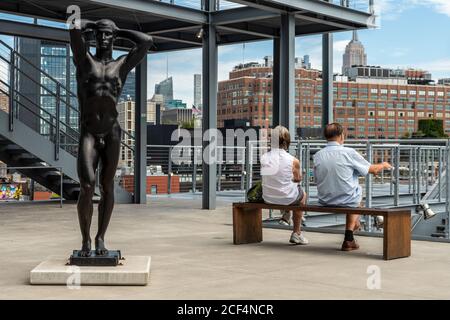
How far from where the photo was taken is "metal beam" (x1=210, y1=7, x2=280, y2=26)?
1409 cm

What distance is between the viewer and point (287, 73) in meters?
14.1

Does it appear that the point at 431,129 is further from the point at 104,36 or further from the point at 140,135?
the point at 104,36

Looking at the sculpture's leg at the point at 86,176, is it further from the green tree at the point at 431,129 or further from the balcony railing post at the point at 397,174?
the green tree at the point at 431,129

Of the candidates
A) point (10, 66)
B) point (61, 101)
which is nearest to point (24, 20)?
point (10, 66)

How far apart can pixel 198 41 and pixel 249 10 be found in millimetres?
2869

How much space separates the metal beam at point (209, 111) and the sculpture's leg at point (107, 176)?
8309 millimetres

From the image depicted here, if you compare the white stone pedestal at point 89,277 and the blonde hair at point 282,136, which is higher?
the blonde hair at point 282,136

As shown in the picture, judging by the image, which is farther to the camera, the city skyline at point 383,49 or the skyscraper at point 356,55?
the skyscraper at point 356,55

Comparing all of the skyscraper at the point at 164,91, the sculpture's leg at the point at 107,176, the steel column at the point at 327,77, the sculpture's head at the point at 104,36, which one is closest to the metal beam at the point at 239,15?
the steel column at the point at 327,77

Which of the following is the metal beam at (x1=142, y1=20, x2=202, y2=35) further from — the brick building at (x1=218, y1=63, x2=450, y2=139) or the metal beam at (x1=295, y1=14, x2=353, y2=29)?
the brick building at (x1=218, y1=63, x2=450, y2=139)

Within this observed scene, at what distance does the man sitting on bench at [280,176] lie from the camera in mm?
8586

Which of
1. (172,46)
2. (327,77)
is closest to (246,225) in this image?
(327,77)

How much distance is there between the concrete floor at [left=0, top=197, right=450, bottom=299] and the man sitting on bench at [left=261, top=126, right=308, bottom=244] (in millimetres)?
625

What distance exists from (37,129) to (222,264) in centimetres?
975
